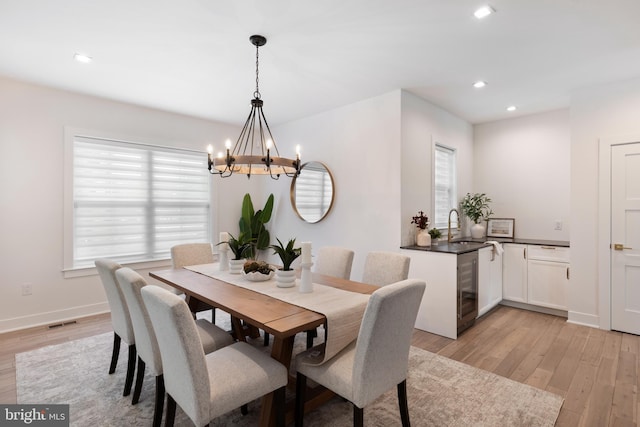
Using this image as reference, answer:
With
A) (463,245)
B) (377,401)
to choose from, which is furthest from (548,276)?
(377,401)

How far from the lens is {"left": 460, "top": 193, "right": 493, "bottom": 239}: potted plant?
4.72 metres

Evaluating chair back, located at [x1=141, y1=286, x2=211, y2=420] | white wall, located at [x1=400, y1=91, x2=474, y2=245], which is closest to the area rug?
chair back, located at [x1=141, y1=286, x2=211, y2=420]

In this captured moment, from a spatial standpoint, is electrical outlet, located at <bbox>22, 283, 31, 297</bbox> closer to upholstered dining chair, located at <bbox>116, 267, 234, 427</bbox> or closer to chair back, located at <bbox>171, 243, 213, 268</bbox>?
chair back, located at <bbox>171, 243, 213, 268</bbox>

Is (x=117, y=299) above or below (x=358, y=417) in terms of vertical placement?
above

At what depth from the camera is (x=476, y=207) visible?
4855 millimetres

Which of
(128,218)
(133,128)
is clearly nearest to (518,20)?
(133,128)

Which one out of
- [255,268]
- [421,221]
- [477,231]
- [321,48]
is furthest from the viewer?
[477,231]

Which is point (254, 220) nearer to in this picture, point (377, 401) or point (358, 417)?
point (377, 401)

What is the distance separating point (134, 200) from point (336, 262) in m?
2.95

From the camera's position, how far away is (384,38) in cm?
255

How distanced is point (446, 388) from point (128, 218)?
4121 millimetres

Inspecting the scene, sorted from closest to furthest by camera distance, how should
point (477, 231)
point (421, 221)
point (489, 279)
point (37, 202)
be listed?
point (37, 202) → point (421, 221) → point (489, 279) → point (477, 231)

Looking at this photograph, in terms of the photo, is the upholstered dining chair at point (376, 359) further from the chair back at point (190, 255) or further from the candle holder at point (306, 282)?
the chair back at point (190, 255)

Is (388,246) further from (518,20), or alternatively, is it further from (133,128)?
(133,128)
